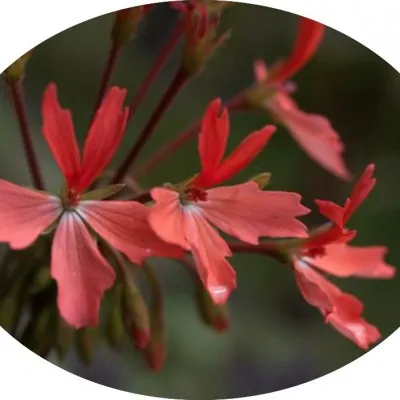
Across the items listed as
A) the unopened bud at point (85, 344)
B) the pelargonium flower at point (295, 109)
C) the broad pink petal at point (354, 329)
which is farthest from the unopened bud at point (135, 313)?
the pelargonium flower at point (295, 109)

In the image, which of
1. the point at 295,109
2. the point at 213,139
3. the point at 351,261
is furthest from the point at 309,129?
the point at 213,139

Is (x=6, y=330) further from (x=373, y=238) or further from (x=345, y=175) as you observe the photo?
(x=373, y=238)

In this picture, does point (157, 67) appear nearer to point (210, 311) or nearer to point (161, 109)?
point (161, 109)

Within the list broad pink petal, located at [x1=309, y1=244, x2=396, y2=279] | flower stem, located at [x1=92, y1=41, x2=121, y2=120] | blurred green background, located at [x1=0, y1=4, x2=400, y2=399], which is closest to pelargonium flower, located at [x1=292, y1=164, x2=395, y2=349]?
broad pink petal, located at [x1=309, y1=244, x2=396, y2=279]

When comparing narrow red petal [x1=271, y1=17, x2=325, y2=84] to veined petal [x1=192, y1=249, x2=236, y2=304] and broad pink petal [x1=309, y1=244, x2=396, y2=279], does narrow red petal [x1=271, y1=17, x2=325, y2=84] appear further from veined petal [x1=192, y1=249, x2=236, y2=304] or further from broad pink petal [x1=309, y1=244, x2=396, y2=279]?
veined petal [x1=192, y1=249, x2=236, y2=304]

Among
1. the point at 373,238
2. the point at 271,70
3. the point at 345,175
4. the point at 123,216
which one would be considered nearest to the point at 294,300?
the point at 373,238
